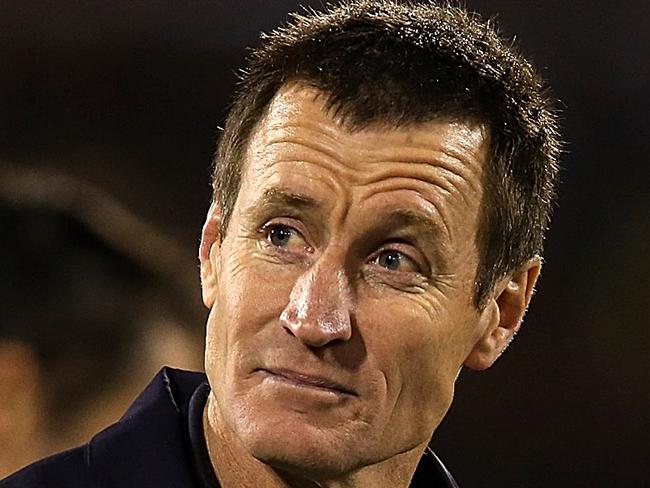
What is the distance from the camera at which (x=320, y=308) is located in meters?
1.32

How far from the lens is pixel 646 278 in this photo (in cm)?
265

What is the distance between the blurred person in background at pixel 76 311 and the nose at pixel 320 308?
4.28 feet

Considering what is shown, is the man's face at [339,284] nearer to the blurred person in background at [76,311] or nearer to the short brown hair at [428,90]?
the short brown hair at [428,90]

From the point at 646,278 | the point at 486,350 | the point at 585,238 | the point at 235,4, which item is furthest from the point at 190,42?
the point at 486,350

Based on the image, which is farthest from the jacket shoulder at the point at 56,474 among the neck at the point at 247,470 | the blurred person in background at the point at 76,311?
the blurred person in background at the point at 76,311

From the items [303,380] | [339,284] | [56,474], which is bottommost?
[56,474]

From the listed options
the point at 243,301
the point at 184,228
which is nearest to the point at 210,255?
the point at 243,301

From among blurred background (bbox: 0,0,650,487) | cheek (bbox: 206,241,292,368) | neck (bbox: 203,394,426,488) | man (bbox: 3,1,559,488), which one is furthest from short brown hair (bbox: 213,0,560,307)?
blurred background (bbox: 0,0,650,487)

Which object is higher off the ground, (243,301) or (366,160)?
(366,160)

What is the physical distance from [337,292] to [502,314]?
0.37 metres

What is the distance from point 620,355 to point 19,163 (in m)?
1.35

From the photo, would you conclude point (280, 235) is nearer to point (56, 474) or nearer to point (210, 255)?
point (210, 255)

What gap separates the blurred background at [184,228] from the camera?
2574 millimetres

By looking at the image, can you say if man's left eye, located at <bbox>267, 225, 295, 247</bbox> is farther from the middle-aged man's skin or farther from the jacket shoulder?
the jacket shoulder
